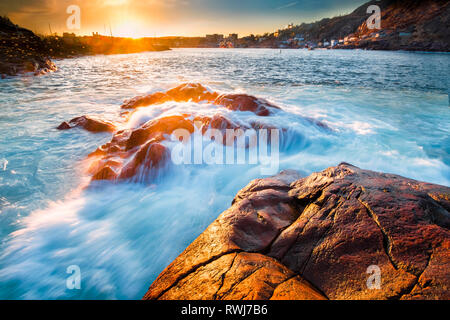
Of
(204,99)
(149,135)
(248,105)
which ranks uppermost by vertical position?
(204,99)

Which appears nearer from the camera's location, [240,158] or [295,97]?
[240,158]

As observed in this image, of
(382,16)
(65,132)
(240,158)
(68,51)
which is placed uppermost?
(382,16)

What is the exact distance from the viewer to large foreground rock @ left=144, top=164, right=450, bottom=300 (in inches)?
62.7

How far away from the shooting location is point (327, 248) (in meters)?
1.95

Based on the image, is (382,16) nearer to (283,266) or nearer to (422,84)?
(422,84)

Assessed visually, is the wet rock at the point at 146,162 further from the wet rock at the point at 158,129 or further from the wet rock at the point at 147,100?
the wet rock at the point at 147,100

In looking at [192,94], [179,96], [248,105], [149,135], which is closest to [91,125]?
[149,135]

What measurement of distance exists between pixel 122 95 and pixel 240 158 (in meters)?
12.0

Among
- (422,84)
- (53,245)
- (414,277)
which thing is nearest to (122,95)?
(53,245)

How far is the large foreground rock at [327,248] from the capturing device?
159 centimetres

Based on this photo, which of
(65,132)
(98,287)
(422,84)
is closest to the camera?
(98,287)

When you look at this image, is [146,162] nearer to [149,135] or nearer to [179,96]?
[149,135]

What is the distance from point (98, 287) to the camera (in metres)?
2.89

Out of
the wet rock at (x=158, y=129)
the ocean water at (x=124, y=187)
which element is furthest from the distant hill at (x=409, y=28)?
the wet rock at (x=158, y=129)
